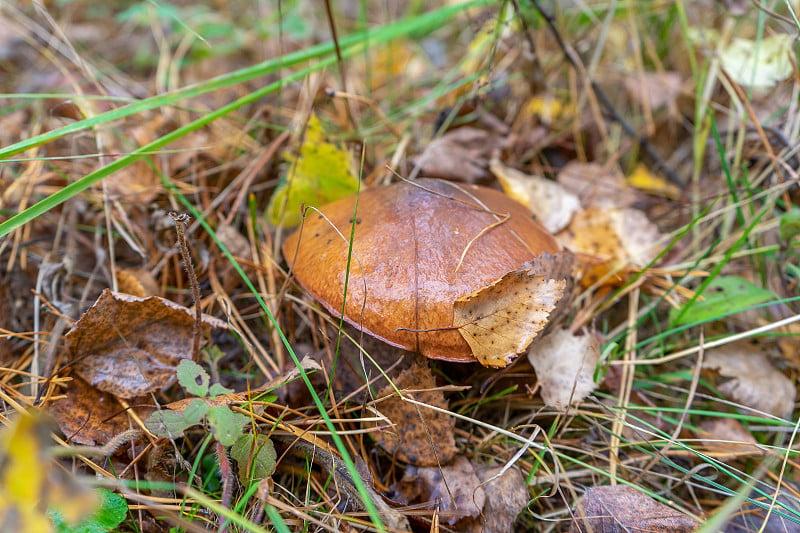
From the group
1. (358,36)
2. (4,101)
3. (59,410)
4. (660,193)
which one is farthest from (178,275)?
(660,193)

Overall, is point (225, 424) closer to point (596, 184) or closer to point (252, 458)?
point (252, 458)

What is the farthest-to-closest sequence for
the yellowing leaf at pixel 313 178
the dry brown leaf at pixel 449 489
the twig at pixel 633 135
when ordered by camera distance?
the twig at pixel 633 135
the yellowing leaf at pixel 313 178
the dry brown leaf at pixel 449 489

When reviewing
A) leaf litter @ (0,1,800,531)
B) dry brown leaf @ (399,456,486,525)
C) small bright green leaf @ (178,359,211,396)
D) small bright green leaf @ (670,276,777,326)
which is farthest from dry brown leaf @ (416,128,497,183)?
small bright green leaf @ (178,359,211,396)

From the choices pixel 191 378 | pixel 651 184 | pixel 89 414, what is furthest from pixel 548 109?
pixel 89 414

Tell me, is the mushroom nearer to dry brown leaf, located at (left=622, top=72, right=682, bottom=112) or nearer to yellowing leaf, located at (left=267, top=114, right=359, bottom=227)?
yellowing leaf, located at (left=267, top=114, right=359, bottom=227)

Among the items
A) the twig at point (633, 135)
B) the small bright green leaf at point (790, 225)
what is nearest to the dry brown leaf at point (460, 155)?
the twig at point (633, 135)

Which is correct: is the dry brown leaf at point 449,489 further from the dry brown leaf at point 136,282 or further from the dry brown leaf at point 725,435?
the dry brown leaf at point 136,282

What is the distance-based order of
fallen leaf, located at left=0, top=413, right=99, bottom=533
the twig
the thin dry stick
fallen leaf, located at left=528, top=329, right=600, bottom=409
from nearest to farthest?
1. fallen leaf, located at left=0, top=413, right=99, bottom=533
2. the thin dry stick
3. fallen leaf, located at left=528, top=329, right=600, bottom=409
4. the twig
